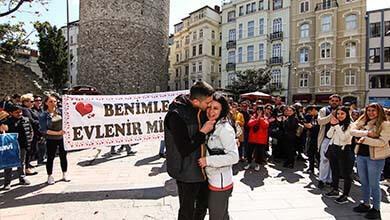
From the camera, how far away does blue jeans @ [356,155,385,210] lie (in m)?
3.85

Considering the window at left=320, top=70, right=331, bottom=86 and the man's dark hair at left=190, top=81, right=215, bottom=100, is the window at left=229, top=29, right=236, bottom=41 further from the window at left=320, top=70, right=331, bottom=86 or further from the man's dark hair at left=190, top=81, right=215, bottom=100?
the man's dark hair at left=190, top=81, right=215, bottom=100

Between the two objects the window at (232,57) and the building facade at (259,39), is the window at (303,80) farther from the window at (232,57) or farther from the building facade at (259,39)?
the window at (232,57)

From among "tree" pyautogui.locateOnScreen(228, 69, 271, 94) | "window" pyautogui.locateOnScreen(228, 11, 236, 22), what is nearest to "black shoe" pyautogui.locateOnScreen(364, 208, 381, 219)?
"tree" pyautogui.locateOnScreen(228, 69, 271, 94)

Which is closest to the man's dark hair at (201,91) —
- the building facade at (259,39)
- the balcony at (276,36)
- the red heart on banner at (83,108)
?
the red heart on banner at (83,108)

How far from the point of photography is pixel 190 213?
247 cm

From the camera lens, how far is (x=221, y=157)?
7.77ft

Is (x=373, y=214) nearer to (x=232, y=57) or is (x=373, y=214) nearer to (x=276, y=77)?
(x=276, y=77)

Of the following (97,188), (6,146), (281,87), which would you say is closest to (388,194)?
(97,188)

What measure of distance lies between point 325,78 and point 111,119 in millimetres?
28593

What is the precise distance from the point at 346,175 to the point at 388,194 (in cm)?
153

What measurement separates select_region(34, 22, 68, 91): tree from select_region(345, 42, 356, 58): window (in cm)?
3690

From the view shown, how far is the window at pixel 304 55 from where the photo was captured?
98.8ft

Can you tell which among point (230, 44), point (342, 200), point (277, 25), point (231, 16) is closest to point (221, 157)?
point (342, 200)

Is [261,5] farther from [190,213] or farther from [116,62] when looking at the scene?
[190,213]
